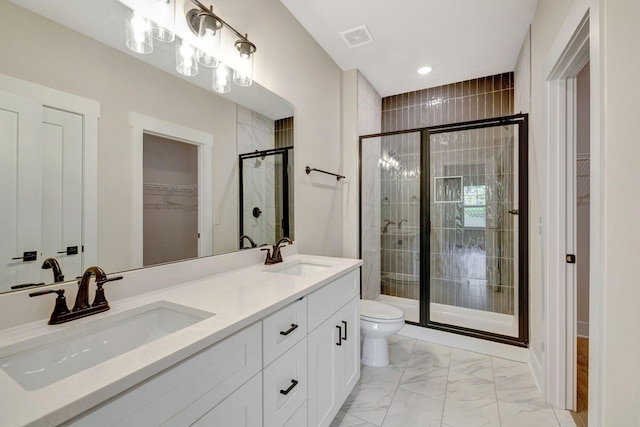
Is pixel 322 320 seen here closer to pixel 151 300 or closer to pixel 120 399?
pixel 151 300

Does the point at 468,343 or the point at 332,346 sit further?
the point at 468,343

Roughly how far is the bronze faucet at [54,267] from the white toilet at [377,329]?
5.76 feet

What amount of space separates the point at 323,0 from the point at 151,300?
2098 mm

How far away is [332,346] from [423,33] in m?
2.42

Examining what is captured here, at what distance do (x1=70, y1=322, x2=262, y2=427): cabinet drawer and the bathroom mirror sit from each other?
1.88 ft

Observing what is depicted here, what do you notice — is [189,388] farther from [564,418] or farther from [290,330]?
[564,418]

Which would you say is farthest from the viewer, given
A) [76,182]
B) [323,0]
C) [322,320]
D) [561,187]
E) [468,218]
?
[468,218]

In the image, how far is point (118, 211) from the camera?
1.04 m

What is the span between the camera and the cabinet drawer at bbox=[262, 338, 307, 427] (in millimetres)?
957

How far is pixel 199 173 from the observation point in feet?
4.44

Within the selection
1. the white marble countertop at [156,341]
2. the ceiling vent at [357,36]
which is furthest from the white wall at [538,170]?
the white marble countertop at [156,341]

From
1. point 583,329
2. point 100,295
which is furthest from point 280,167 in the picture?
point 583,329

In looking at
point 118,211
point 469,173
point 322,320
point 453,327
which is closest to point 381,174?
point 469,173

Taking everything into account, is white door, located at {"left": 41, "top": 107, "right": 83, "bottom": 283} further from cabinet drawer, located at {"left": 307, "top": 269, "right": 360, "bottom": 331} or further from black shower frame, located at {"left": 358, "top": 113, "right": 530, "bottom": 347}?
black shower frame, located at {"left": 358, "top": 113, "right": 530, "bottom": 347}
